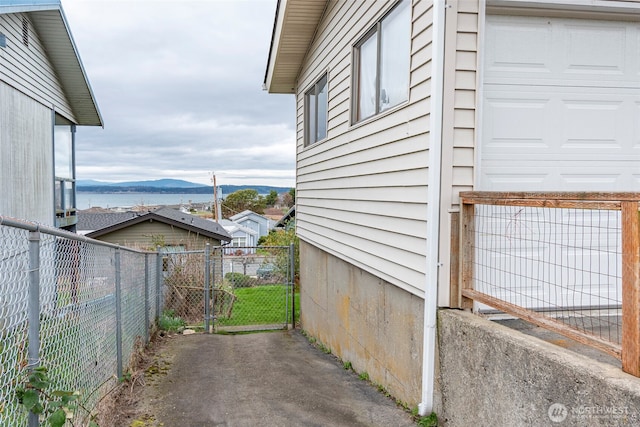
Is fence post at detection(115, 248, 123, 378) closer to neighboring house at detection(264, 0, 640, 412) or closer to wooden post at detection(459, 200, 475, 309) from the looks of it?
neighboring house at detection(264, 0, 640, 412)

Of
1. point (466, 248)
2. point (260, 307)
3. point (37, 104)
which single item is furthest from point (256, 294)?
point (466, 248)

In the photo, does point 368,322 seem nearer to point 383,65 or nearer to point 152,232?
point 383,65

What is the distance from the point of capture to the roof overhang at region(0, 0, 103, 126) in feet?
29.2

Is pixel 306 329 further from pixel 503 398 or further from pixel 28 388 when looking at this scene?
pixel 28 388

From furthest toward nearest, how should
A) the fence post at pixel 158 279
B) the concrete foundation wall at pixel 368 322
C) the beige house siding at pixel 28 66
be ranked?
the fence post at pixel 158 279 → the beige house siding at pixel 28 66 → the concrete foundation wall at pixel 368 322

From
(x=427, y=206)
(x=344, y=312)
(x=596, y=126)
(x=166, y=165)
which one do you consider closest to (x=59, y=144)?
(x=344, y=312)

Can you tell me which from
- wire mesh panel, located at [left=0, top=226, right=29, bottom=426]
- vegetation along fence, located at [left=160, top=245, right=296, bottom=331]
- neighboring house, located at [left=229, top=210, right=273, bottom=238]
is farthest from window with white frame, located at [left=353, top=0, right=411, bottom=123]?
neighboring house, located at [left=229, top=210, right=273, bottom=238]

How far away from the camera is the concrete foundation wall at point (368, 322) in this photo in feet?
13.5

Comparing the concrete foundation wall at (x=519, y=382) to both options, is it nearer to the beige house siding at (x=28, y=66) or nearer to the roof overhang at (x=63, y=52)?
the roof overhang at (x=63, y=52)

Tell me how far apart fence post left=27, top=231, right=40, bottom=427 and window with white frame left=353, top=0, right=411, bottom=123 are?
124 inches

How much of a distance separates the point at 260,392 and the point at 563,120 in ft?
13.0

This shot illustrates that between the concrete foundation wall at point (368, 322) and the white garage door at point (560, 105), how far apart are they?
1480 millimetres

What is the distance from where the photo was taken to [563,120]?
3.84 meters
